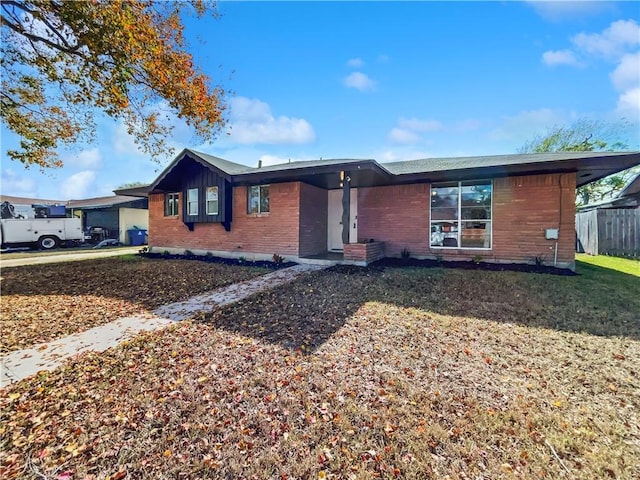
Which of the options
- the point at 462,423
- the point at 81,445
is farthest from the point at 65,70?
the point at 462,423

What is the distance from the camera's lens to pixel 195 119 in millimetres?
8883

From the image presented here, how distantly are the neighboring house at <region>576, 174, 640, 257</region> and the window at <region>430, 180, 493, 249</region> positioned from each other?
6119 mm

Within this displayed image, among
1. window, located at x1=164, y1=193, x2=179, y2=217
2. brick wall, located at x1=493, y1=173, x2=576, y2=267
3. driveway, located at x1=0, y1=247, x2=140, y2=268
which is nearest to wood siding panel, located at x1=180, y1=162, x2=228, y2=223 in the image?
window, located at x1=164, y1=193, x2=179, y2=217

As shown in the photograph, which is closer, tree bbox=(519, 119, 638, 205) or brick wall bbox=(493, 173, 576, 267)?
brick wall bbox=(493, 173, 576, 267)

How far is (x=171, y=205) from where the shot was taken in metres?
12.5

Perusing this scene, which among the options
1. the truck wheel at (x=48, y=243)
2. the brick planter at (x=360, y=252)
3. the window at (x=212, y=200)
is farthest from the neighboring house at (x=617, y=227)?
the truck wheel at (x=48, y=243)

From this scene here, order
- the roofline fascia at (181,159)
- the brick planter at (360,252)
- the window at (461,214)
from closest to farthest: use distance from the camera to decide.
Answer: the brick planter at (360,252) < the window at (461,214) < the roofline fascia at (181,159)

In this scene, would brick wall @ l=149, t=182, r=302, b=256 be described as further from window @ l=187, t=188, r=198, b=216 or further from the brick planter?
the brick planter

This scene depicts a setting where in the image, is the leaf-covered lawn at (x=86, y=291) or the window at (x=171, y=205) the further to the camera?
the window at (x=171, y=205)

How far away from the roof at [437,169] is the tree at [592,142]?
611 inches

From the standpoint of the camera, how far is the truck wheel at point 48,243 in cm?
1631

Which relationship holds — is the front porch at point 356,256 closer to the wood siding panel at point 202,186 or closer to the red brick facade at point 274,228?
the red brick facade at point 274,228

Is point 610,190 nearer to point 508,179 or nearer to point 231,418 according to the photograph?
point 508,179

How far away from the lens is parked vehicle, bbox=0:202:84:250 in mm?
15344
